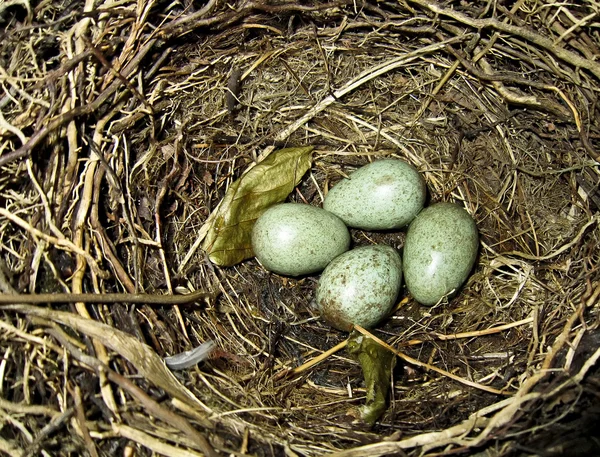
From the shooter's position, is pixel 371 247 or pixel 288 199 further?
pixel 288 199

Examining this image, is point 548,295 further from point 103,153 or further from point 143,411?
point 103,153

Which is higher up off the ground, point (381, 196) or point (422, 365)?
point (381, 196)

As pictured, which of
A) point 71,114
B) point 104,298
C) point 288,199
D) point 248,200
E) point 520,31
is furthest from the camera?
point 288,199

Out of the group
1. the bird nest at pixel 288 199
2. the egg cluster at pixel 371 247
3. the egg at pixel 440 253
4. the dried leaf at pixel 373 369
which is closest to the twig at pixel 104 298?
the bird nest at pixel 288 199

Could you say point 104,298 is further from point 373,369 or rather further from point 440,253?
point 440,253

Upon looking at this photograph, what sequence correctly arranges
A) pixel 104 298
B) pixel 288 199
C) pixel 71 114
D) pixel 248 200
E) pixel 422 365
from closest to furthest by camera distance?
1. pixel 104 298
2. pixel 71 114
3. pixel 422 365
4. pixel 248 200
5. pixel 288 199

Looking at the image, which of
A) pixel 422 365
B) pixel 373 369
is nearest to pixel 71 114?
pixel 373 369

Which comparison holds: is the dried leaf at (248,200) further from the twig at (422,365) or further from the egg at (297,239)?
the twig at (422,365)
